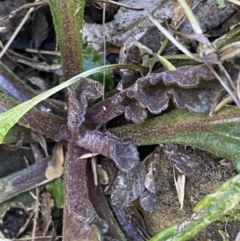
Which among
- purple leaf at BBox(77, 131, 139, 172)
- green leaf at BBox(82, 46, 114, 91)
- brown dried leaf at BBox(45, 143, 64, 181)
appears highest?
green leaf at BBox(82, 46, 114, 91)

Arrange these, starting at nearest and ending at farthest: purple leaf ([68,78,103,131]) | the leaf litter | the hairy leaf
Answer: the hairy leaf → the leaf litter → purple leaf ([68,78,103,131])

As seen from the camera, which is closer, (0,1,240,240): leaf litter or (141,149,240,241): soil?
(0,1,240,240): leaf litter

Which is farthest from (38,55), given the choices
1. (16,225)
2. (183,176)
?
(183,176)

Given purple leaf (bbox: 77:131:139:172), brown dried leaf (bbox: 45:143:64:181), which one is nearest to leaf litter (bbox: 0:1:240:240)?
purple leaf (bbox: 77:131:139:172)

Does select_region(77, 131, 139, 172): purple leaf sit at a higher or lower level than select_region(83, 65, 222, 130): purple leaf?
lower

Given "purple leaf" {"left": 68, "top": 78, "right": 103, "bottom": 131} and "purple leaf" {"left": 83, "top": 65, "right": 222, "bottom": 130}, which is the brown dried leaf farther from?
"purple leaf" {"left": 83, "top": 65, "right": 222, "bottom": 130}

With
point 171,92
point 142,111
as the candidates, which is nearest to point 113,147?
point 142,111

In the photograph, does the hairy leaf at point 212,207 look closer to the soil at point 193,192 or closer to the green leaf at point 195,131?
the green leaf at point 195,131

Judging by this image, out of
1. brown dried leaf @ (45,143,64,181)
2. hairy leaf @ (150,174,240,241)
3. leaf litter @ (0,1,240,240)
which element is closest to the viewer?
hairy leaf @ (150,174,240,241)
